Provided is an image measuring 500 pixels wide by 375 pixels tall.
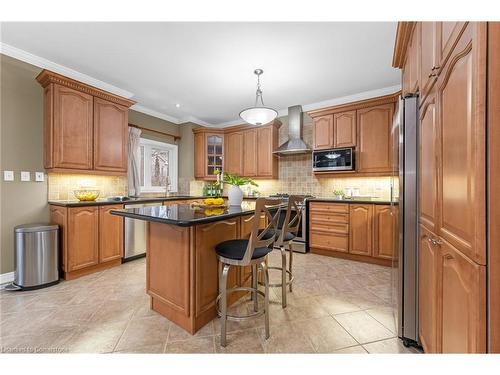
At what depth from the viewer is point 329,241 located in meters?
3.42

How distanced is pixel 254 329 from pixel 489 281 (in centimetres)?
142

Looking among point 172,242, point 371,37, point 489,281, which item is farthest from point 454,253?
point 371,37

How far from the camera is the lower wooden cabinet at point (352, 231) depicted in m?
2.99

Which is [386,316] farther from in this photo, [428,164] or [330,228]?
[330,228]

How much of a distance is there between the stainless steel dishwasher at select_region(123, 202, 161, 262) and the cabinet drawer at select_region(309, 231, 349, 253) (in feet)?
8.53

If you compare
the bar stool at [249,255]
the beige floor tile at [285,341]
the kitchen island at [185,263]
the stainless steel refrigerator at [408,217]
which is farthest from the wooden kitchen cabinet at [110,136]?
the stainless steel refrigerator at [408,217]

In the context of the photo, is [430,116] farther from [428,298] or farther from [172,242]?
[172,242]

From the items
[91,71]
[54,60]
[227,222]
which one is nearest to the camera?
[227,222]

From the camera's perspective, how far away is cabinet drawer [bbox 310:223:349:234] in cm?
329

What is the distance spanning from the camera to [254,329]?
1.66 metres

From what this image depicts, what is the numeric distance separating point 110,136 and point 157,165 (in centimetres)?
145

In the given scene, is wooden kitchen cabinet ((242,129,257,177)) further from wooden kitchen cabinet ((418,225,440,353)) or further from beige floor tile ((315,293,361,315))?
wooden kitchen cabinet ((418,225,440,353))

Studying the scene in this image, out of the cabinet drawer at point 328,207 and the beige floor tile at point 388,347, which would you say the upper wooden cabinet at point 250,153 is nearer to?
the cabinet drawer at point 328,207

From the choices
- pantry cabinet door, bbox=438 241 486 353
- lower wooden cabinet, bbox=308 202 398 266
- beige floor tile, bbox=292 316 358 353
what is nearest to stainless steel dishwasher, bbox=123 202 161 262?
beige floor tile, bbox=292 316 358 353
